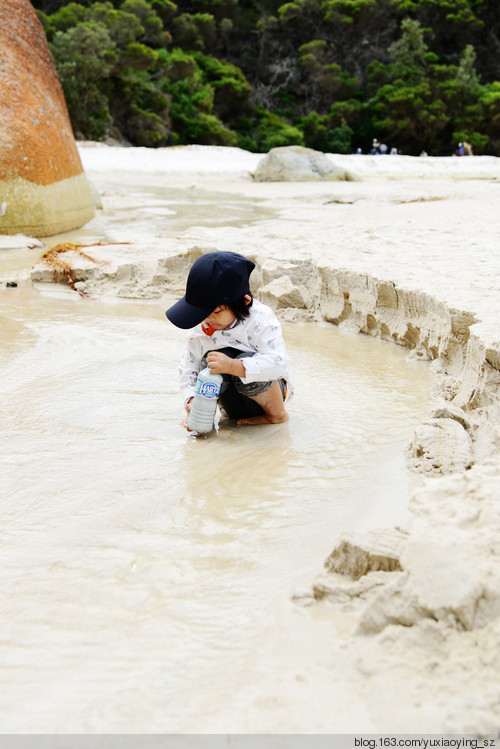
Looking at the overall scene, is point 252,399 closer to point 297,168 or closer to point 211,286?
point 211,286

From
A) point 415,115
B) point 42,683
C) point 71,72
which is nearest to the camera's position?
point 42,683

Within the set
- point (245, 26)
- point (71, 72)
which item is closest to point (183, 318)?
point (71, 72)

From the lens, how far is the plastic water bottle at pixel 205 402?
242cm

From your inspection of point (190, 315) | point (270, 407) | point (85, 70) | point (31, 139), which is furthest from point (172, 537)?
point (85, 70)

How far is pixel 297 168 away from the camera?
15570 millimetres

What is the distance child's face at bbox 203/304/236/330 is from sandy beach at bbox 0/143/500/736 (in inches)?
18.6

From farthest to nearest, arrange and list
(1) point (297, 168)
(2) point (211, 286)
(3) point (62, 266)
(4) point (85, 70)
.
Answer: (4) point (85, 70) → (1) point (297, 168) → (3) point (62, 266) → (2) point (211, 286)

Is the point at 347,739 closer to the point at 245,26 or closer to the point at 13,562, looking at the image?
the point at 13,562

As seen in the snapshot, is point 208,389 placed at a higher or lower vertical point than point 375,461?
higher

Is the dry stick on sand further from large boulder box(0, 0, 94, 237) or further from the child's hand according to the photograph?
the child's hand

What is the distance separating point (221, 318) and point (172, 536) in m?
Result: 0.88

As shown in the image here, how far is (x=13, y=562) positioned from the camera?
69.7 inches

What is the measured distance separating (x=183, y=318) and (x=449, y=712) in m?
1.55

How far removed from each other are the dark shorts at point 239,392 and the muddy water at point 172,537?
79mm
